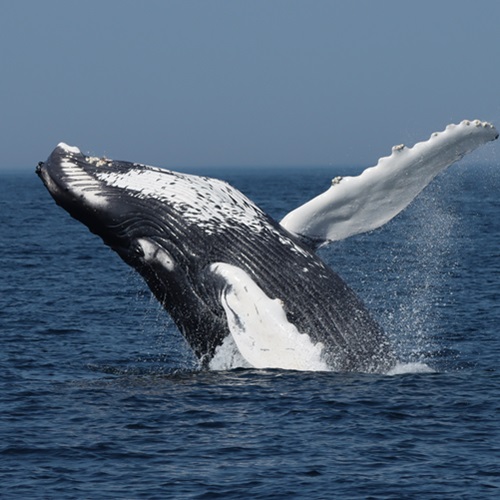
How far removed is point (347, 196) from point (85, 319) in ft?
26.3

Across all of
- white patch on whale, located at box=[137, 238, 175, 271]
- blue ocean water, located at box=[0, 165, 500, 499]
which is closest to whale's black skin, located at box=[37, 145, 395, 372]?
white patch on whale, located at box=[137, 238, 175, 271]

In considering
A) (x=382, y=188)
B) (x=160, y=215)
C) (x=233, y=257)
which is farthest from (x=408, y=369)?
(x=160, y=215)

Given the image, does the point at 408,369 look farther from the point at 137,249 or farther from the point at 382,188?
the point at 137,249

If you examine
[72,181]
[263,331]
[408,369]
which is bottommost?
[408,369]

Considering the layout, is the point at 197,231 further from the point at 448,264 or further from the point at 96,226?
the point at 448,264

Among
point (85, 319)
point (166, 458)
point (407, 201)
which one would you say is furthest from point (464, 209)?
point (166, 458)

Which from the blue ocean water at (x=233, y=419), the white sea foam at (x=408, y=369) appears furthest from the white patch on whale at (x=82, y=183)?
the white sea foam at (x=408, y=369)

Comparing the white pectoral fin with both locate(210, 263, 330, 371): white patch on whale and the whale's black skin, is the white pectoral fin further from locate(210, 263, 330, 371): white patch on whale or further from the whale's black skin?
locate(210, 263, 330, 371): white patch on whale

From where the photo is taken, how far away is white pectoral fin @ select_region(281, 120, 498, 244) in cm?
1507

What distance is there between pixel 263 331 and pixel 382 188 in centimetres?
293

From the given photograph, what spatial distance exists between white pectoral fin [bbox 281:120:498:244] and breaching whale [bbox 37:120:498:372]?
2 centimetres

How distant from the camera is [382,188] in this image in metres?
15.3

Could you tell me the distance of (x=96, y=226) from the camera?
1469 cm

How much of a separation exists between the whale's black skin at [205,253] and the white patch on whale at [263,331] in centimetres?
18
